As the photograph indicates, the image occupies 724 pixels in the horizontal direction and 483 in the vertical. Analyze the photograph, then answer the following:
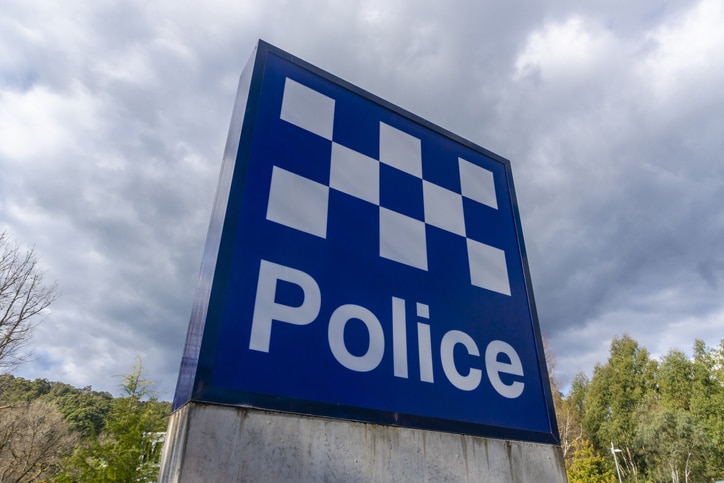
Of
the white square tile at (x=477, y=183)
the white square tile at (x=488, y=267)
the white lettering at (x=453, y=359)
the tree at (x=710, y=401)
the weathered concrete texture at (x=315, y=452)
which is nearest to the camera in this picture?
the weathered concrete texture at (x=315, y=452)

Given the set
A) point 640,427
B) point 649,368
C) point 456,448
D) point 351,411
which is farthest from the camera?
A: point 649,368

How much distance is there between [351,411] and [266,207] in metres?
1.04

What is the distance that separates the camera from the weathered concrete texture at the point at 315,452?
1539 mm

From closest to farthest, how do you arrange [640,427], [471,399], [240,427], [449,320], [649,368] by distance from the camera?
[240,427] < [471,399] < [449,320] < [640,427] < [649,368]

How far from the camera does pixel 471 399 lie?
2.30 m

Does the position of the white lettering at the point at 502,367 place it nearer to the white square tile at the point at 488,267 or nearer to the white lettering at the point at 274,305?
the white square tile at the point at 488,267

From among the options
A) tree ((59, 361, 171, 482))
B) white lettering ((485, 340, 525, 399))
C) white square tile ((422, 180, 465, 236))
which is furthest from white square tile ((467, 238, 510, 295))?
tree ((59, 361, 171, 482))

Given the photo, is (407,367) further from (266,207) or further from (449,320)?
(266,207)

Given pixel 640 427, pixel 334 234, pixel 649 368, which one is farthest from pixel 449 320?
pixel 649 368

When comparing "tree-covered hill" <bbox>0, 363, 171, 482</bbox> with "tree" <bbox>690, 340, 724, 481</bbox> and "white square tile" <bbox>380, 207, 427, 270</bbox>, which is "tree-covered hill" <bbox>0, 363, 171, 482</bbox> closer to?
"white square tile" <bbox>380, 207, 427, 270</bbox>

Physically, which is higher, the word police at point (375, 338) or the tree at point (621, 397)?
the tree at point (621, 397)

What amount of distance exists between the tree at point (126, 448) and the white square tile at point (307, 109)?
35.4 ft

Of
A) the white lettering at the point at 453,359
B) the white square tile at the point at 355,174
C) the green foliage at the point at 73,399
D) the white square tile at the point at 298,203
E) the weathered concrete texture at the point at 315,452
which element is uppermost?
the green foliage at the point at 73,399

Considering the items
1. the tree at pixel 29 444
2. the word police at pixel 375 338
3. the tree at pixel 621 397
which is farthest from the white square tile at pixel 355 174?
the tree at pixel 621 397
